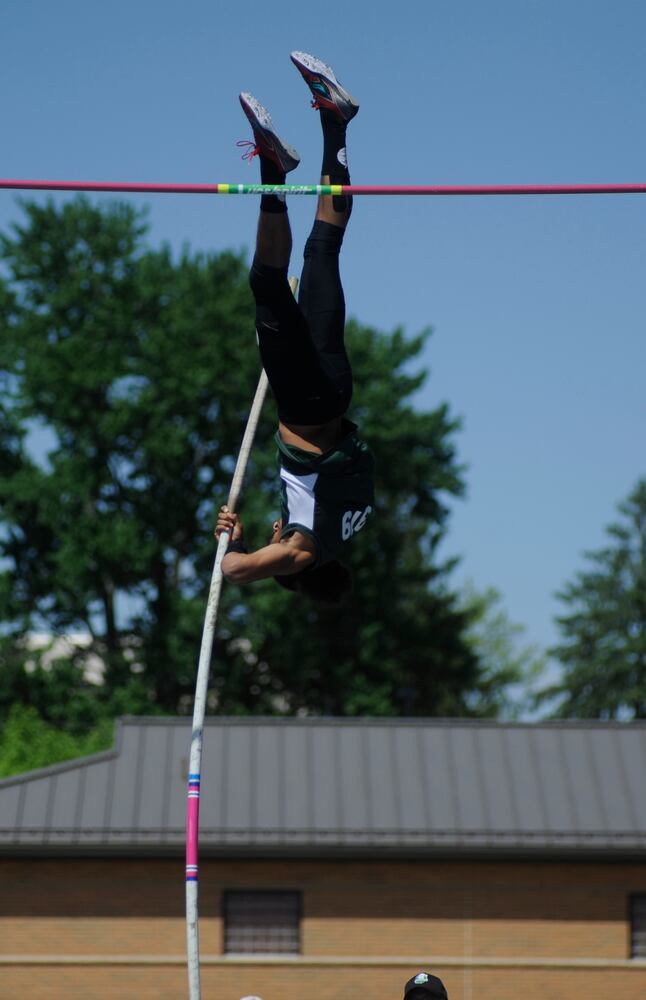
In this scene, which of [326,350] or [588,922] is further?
[588,922]

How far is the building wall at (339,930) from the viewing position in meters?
23.0

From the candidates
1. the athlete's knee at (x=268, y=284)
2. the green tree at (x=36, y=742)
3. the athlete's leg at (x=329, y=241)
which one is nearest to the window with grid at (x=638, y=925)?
the green tree at (x=36, y=742)

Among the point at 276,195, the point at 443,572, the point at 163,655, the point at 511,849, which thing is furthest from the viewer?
the point at 443,572

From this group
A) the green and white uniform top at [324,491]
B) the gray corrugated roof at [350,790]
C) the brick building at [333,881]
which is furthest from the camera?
the brick building at [333,881]

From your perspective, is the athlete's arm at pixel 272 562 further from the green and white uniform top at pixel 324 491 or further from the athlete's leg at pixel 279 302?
the athlete's leg at pixel 279 302

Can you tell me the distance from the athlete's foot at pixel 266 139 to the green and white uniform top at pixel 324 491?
1.56 metres

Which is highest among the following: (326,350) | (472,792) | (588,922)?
(472,792)

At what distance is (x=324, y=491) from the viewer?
8.73 metres

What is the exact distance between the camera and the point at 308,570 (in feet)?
29.5

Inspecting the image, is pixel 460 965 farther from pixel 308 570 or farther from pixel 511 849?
pixel 308 570

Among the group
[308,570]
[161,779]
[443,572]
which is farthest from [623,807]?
[443,572]

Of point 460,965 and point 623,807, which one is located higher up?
point 623,807

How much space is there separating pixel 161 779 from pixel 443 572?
27.7 meters

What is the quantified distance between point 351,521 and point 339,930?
1569cm
